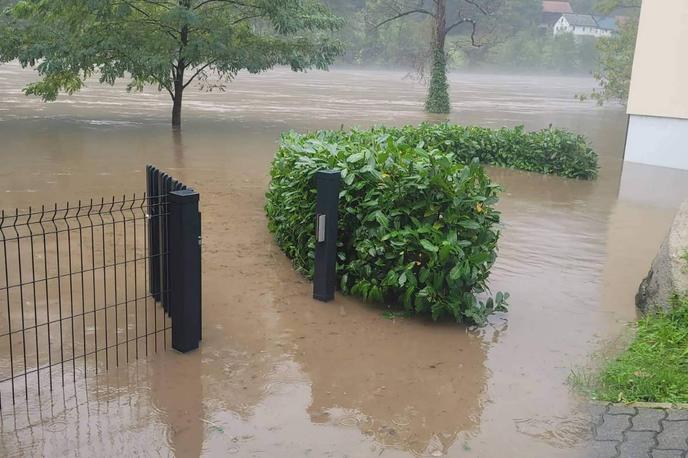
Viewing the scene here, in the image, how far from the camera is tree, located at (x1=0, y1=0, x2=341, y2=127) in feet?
54.2

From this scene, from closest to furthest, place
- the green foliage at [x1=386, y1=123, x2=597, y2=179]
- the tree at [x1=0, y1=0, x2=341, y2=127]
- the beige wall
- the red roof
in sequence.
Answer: the green foliage at [x1=386, y1=123, x2=597, y2=179] < the beige wall < the tree at [x1=0, y1=0, x2=341, y2=127] < the red roof

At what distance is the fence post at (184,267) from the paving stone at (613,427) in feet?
9.09

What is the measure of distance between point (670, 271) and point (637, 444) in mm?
2389

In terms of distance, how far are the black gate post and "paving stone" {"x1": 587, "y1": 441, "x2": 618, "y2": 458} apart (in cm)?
283

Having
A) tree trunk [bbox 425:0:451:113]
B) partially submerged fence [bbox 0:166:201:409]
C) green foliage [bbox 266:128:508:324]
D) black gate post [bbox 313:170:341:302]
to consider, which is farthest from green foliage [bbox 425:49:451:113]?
partially submerged fence [bbox 0:166:201:409]

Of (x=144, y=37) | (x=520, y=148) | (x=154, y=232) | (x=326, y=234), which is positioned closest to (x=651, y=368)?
(x=326, y=234)

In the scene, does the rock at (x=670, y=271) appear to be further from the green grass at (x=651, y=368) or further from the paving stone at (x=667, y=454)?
the paving stone at (x=667, y=454)

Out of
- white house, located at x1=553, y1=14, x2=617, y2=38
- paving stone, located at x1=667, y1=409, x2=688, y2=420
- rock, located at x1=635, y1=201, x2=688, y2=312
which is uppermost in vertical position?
white house, located at x1=553, y1=14, x2=617, y2=38

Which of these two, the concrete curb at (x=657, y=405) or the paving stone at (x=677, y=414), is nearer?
the paving stone at (x=677, y=414)

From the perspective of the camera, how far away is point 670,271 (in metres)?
6.14

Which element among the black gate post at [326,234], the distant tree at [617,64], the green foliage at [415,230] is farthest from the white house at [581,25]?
the black gate post at [326,234]

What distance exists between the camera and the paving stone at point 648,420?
4344mm

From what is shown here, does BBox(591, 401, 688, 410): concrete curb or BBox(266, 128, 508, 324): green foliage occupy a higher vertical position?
BBox(266, 128, 508, 324): green foliage

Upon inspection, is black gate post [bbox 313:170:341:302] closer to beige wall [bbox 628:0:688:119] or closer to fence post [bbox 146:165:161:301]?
fence post [bbox 146:165:161:301]
